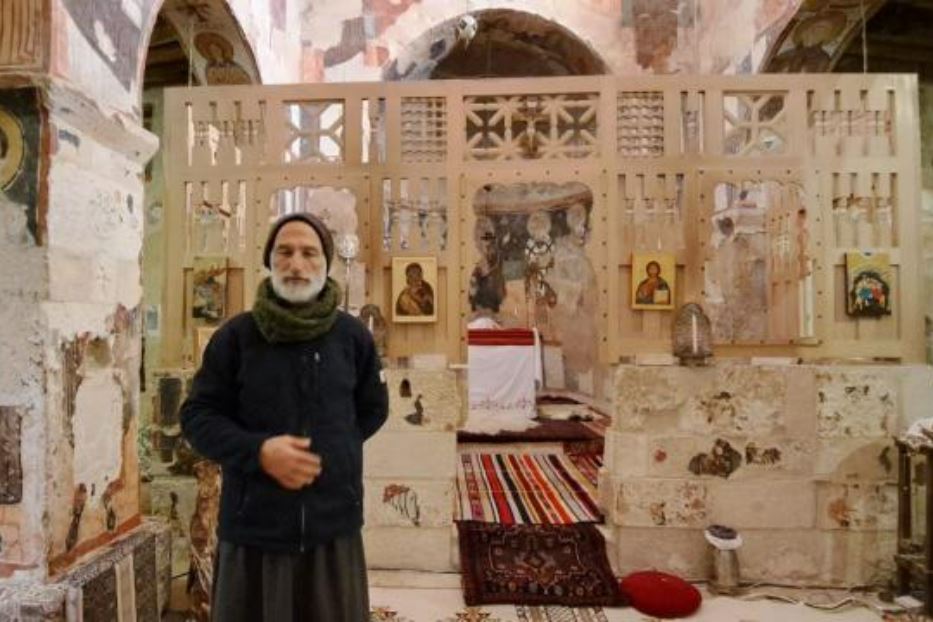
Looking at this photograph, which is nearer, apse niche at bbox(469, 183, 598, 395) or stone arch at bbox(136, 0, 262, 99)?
stone arch at bbox(136, 0, 262, 99)

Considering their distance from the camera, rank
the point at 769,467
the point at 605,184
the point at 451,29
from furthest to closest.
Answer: the point at 451,29
the point at 605,184
the point at 769,467

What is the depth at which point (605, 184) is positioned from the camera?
4188mm

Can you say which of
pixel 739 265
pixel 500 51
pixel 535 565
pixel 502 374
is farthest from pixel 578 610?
pixel 500 51

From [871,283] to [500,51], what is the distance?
661 cm

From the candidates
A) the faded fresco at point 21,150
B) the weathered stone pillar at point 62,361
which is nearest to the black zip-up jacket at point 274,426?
the weathered stone pillar at point 62,361

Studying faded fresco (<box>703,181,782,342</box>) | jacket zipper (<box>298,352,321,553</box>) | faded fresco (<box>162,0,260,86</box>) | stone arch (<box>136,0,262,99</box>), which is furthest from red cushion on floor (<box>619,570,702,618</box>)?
faded fresco (<box>162,0,260,86</box>)

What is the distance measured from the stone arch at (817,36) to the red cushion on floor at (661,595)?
14.9 ft

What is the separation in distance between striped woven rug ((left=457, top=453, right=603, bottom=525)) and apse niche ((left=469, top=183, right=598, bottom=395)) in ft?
14.7

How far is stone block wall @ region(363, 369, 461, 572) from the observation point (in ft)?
13.3

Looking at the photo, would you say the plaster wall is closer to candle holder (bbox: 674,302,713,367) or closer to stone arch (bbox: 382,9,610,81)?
stone arch (bbox: 382,9,610,81)

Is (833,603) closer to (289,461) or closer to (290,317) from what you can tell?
(289,461)

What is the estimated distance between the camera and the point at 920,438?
11.6ft

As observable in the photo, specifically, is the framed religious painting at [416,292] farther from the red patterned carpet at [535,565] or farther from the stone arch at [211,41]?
the stone arch at [211,41]

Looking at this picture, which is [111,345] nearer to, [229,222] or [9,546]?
[9,546]
